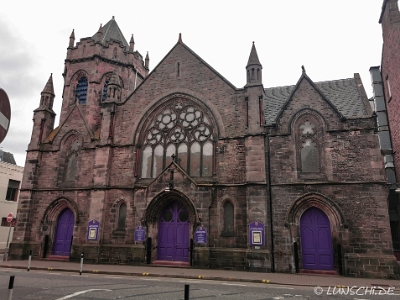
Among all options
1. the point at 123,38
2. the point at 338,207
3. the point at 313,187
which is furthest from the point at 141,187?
the point at 123,38

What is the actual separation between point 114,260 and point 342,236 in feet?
41.5

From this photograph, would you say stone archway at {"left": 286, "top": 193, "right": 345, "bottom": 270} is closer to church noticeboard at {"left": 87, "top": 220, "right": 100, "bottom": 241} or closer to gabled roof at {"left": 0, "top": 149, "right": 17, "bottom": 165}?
church noticeboard at {"left": 87, "top": 220, "right": 100, "bottom": 241}

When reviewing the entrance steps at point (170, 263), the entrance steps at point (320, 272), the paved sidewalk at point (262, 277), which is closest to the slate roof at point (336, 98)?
the entrance steps at point (320, 272)

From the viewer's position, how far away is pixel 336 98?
64.3 feet

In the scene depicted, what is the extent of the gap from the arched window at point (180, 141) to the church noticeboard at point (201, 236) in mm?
3375

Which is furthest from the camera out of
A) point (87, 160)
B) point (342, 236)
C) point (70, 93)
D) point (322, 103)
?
point (70, 93)

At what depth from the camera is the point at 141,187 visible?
1872cm

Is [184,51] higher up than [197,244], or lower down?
higher up

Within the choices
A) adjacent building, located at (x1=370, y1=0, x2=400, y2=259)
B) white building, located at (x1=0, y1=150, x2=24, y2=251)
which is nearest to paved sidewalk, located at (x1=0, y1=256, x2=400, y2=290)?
adjacent building, located at (x1=370, y1=0, x2=400, y2=259)

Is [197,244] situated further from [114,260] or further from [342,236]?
[342,236]

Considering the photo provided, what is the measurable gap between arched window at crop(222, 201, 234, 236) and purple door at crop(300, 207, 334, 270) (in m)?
3.71

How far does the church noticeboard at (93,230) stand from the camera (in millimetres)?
18964

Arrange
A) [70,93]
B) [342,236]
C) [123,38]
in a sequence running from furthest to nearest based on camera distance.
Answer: [123,38] < [70,93] < [342,236]

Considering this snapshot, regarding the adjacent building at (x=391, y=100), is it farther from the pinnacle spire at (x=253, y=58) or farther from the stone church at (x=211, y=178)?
the pinnacle spire at (x=253, y=58)
